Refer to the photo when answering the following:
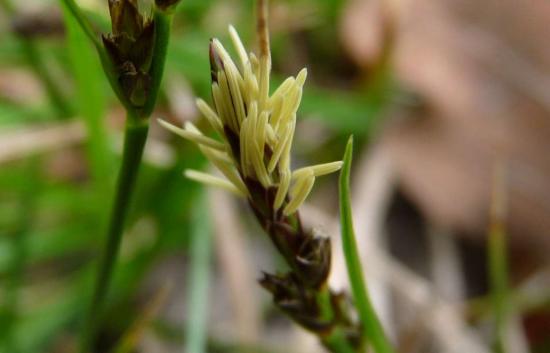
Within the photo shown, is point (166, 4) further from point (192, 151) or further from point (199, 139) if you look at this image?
point (192, 151)

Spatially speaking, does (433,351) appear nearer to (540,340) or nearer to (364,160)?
(540,340)

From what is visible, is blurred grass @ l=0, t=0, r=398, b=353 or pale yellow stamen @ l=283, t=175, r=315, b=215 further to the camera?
blurred grass @ l=0, t=0, r=398, b=353

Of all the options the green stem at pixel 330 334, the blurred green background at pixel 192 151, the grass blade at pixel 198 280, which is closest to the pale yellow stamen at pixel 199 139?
the green stem at pixel 330 334

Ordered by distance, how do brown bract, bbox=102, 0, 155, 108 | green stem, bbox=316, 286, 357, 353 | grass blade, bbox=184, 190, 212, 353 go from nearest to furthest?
1. brown bract, bbox=102, 0, 155, 108
2. green stem, bbox=316, 286, 357, 353
3. grass blade, bbox=184, 190, 212, 353

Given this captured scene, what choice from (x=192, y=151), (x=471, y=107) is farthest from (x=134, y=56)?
(x=471, y=107)

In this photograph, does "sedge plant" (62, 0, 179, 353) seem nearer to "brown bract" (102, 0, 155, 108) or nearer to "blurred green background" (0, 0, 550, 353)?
"brown bract" (102, 0, 155, 108)

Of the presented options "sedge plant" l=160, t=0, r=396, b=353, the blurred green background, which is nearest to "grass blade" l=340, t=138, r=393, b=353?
"sedge plant" l=160, t=0, r=396, b=353

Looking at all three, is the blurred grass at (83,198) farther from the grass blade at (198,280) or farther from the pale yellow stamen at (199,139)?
the pale yellow stamen at (199,139)
